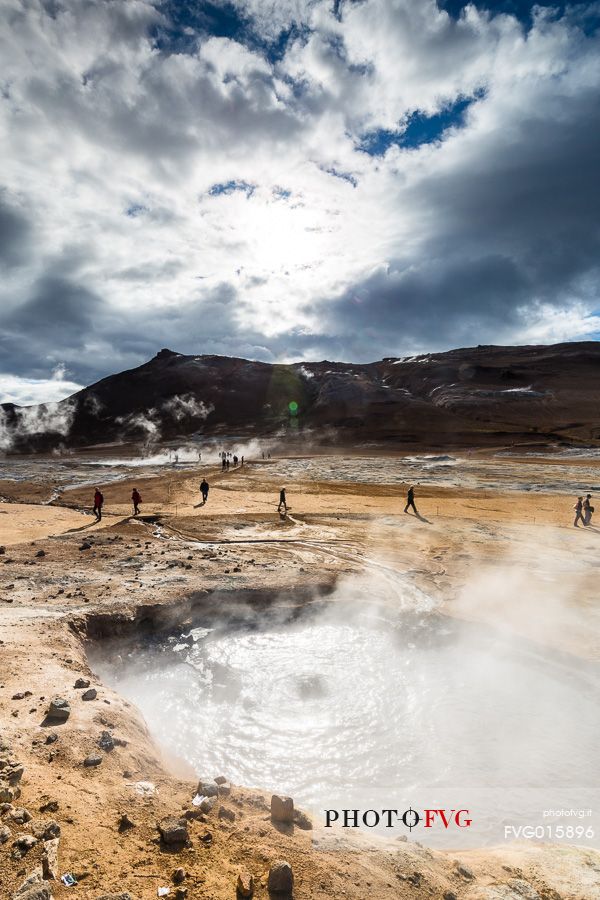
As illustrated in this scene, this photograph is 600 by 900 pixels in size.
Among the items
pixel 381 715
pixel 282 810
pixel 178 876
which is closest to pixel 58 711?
pixel 178 876

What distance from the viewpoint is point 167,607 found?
11539 millimetres

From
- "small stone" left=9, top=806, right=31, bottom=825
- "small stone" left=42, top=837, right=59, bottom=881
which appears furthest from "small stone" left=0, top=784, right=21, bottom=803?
"small stone" left=42, top=837, right=59, bottom=881

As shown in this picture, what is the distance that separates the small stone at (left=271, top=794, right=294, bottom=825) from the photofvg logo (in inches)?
42.8

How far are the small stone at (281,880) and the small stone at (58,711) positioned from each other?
3690 millimetres

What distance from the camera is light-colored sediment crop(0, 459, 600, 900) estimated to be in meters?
4.11

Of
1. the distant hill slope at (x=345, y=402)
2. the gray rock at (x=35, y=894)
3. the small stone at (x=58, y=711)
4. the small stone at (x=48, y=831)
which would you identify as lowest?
the small stone at (x=58, y=711)

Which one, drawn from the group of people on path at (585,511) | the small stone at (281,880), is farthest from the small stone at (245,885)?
the group of people on path at (585,511)

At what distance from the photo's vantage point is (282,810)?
475 cm

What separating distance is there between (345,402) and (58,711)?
10481cm

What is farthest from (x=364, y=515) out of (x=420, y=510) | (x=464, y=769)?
(x=464, y=769)

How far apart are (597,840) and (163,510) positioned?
23.1 m

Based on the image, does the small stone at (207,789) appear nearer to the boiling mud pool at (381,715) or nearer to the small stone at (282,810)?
the small stone at (282,810)

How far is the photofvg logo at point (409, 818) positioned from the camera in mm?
5746

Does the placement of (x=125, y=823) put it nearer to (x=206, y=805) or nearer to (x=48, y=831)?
(x=48, y=831)
